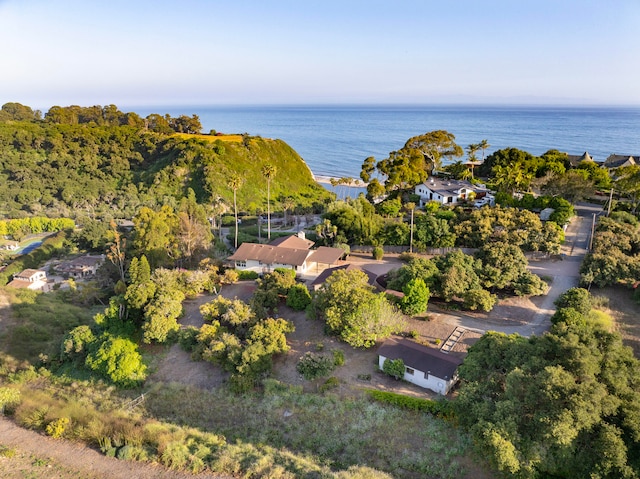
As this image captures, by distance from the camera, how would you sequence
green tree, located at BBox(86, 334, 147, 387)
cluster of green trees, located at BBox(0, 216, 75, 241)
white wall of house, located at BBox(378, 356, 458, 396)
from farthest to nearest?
cluster of green trees, located at BBox(0, 216, 75, 241) → green tree, located at BBox(86, 334, 147, 387) → white wall of house, located at BBox(378, 356, 458, 396)

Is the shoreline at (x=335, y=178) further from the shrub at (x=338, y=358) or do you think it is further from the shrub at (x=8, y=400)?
the shrub at (x=8, y=400)

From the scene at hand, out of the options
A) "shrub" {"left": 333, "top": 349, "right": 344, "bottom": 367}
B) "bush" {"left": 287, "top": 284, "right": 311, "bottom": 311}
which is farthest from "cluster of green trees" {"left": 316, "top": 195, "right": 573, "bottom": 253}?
"shrub" {"left": 333, "top": 349, "right": 344, "bottom": 367}

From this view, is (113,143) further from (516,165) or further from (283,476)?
(283,476)

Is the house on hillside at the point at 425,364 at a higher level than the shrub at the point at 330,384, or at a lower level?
higher

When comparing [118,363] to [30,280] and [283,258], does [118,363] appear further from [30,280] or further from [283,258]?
[30,280]

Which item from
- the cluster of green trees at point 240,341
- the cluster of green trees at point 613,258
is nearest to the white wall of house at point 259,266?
the cluster of green trees at point 240,341

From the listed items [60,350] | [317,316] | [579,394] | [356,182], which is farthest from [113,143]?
[579,394]

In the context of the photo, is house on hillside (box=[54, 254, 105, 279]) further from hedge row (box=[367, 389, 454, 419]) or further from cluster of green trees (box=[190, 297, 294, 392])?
hedge row (box=[367, 389, 454, 419])
